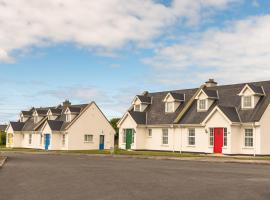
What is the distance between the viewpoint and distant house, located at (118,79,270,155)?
40.3m

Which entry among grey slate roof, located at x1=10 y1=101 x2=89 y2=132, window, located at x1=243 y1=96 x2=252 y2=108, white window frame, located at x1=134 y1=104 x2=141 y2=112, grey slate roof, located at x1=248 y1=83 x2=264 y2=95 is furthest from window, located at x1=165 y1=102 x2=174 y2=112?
grey slate roof, located at x1=10 y1=101 x2=89 y2=132

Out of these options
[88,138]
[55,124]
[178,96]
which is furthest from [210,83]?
[55,124]

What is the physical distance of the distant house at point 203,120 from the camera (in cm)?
4028

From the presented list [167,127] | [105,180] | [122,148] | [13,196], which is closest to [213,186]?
[105,180]

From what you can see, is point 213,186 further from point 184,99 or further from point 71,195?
point 184,99

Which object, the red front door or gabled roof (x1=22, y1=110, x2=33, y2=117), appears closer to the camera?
the red front door

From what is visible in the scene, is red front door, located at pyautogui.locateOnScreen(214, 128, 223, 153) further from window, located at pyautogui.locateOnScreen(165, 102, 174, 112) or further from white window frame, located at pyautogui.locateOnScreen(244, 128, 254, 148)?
window, located at pyautogui.locateOnScreen(165, 102, 174, 112)

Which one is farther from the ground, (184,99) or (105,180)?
(184,99)

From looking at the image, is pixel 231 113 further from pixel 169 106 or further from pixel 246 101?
pixel 169 106

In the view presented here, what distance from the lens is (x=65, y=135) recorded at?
61438mm

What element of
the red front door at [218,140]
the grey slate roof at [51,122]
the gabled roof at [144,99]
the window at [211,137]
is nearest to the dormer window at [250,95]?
the red front door at [218,140]

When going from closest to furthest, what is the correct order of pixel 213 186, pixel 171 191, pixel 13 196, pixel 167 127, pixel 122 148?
1. pixel 13 196
2. pixel 171 191
3. pixel 213 186
4. pixel 167 127
5. pixel 122 148

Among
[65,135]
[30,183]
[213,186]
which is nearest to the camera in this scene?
[213,186]

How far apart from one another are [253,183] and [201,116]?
30072 mm
